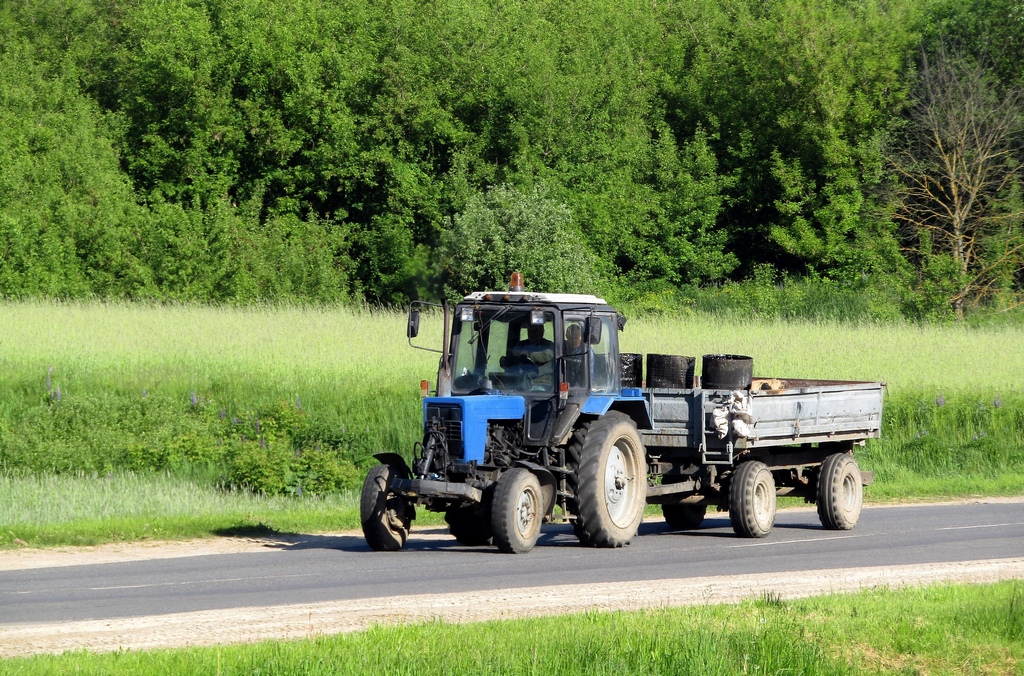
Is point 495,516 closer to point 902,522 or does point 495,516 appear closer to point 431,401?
point 431,401

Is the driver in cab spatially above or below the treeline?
below

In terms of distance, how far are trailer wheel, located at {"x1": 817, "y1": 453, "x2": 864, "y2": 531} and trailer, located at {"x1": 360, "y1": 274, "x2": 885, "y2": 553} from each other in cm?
2

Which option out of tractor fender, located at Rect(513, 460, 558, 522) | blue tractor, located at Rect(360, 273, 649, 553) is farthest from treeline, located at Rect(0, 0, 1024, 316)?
tractor fender, located at Rect(513, 460, 558, 522)

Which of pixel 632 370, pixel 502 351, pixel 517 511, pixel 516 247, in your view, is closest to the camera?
pixel 517 511

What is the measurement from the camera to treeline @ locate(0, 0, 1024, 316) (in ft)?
163

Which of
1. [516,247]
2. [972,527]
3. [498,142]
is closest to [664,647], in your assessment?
[972,527]

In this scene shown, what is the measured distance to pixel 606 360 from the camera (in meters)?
16.3

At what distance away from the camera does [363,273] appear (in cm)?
5400

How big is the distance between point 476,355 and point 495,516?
2106 mm

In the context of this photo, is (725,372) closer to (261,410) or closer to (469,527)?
(469,527)

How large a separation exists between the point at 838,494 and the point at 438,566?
626 cm

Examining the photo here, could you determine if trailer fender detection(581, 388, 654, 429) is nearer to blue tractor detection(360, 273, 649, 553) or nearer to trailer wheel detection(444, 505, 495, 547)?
blue tractor detection(360, 273, 649, 553)

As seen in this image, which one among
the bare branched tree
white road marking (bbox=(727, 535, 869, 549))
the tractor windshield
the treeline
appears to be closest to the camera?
the tractor windshield

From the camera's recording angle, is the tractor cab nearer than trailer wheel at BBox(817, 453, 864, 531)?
Yes
